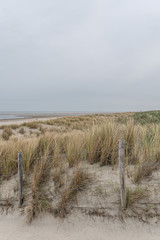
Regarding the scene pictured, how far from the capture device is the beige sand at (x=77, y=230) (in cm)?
257

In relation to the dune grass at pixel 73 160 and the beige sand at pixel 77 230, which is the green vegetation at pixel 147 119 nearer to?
the dune grass at pixel 73 160

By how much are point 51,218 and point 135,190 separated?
160 centimetres

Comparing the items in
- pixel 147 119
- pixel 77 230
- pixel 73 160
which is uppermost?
pixel 147 119

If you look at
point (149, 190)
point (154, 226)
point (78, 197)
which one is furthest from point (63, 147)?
point (154, 226)

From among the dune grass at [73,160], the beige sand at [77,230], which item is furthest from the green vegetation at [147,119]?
the beige sand at [77,230]

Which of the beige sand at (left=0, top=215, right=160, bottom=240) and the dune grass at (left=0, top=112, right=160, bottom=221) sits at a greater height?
the dune grass at (left=0, top=112, right=160, bottom=221)

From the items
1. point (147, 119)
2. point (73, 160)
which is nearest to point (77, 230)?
point (73, 160)

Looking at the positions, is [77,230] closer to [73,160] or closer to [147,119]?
[73,160]

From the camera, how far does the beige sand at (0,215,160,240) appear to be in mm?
2566

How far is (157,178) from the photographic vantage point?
10.8 feet

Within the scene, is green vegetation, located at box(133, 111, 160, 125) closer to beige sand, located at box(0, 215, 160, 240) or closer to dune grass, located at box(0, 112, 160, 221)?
dune grass, located at box(0, 112, 160, 221)

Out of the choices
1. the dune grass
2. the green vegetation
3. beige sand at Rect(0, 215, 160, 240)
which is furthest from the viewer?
the green vegetation

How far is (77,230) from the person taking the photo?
2.70 m

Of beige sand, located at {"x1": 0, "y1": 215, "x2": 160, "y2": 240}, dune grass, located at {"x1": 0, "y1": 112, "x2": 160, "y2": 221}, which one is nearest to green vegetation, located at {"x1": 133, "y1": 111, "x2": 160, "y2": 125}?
dune grass, located at {"x1": 0, "y1": 112, "x2": 160, "y2": 221}
